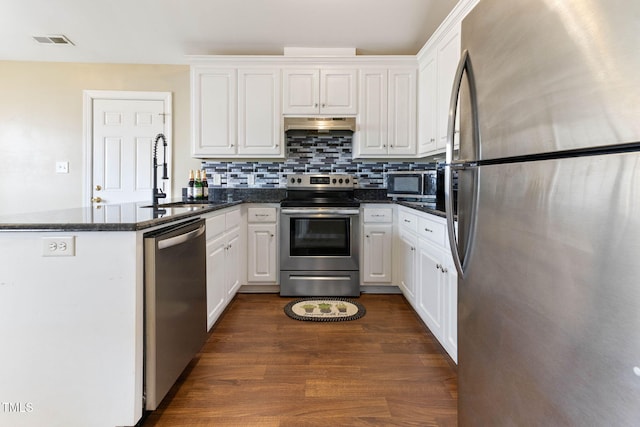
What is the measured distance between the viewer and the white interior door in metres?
3.51

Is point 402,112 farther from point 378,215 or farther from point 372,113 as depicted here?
point 378,215

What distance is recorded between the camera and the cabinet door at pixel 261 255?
3.06 meters

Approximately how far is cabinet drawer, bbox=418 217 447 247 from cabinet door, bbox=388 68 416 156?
1075mm

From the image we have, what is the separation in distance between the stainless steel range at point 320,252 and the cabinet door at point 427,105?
85cm

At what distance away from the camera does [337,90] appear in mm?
3105

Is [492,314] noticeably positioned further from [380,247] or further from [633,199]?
[380,247]

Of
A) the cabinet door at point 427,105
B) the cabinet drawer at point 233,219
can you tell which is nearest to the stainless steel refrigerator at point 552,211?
the cabinet door at point 427,105

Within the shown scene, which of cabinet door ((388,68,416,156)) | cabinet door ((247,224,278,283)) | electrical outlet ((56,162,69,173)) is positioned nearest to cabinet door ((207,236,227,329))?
cabinet door ((247,224,278,283))

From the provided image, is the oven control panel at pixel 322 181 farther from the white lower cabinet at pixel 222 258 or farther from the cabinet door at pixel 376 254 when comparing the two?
the white lower cabinet at pixel 222 258

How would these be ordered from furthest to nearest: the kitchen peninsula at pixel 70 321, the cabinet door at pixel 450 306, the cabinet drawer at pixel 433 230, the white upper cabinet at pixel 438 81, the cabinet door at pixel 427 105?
the cabinet door at pixel 427 105, the white upper cabinet at pixel 438 81, the cabinet drawer at pixel 433 230, the cabinet door at pixel 450 306, the kitchen peninsula at pixel 70 321

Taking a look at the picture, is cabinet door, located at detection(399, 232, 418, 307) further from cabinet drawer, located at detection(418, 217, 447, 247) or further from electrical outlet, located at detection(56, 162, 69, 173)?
electrical outlet, located at detection(56, 162, 69, 173)

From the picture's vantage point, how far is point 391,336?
2217 mm

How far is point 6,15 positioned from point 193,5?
1.66 metres

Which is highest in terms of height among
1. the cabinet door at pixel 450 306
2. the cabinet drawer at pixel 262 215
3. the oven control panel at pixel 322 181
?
the oven control panel at pixel 322 181
